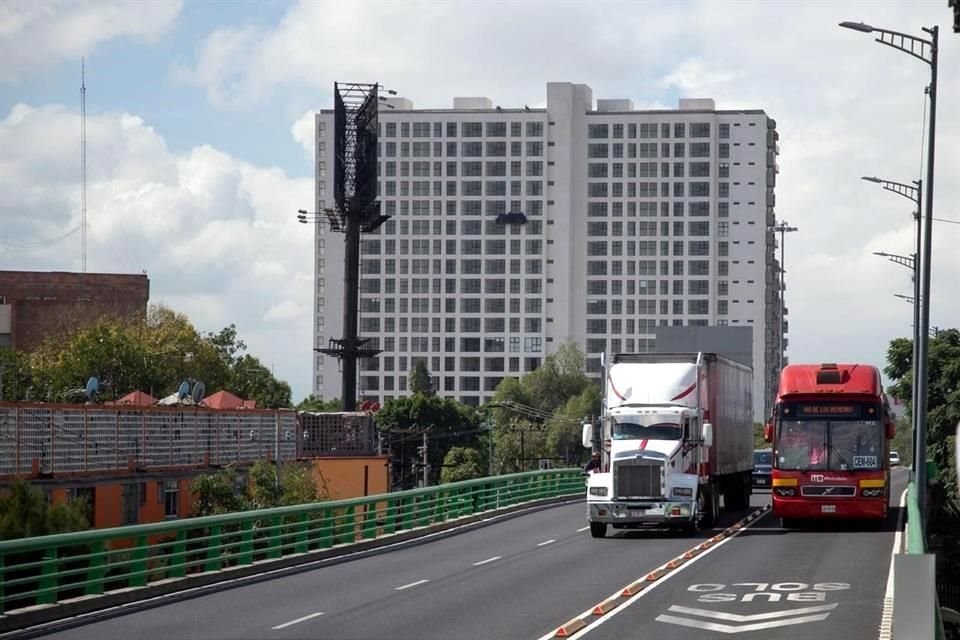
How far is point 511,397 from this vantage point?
552 feet

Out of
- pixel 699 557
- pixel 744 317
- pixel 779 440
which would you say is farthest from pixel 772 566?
pixel 744 317

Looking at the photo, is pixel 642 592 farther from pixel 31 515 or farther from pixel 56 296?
pixel 56 296

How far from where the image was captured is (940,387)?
68.2m

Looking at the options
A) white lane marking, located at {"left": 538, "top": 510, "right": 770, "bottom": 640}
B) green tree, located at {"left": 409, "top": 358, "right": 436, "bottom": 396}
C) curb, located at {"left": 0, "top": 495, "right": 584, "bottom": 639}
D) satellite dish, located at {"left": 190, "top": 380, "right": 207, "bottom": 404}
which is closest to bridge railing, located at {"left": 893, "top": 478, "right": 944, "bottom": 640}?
white lane marking, located at {"left": 538, "top": 510, "right": 770, "bottom": 640}

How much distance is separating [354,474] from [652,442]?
1659 inches

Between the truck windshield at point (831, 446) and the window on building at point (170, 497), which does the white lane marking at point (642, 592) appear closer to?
the truck windshield at point (831, 446)

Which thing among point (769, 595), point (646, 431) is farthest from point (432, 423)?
point (769, 595)

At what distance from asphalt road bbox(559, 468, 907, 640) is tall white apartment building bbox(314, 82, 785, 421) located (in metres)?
159

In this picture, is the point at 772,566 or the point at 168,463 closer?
the point at 772,566

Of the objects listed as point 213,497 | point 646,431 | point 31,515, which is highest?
point 646,431

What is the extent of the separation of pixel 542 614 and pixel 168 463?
31.1 m

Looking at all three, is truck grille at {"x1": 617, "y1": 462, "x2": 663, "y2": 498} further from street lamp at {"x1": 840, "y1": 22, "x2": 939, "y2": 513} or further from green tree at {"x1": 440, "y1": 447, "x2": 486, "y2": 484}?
green tree at {"x1": 440, "y1": 447, "x2": 486, "y2": 484}

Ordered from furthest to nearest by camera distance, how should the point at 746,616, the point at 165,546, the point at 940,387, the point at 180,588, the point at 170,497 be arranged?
the point at 940,387 → the point at 170,497 → the point at 165,546 → the point at 180,588 → the point at 746,616

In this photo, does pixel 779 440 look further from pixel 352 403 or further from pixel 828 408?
pixel 352 403
